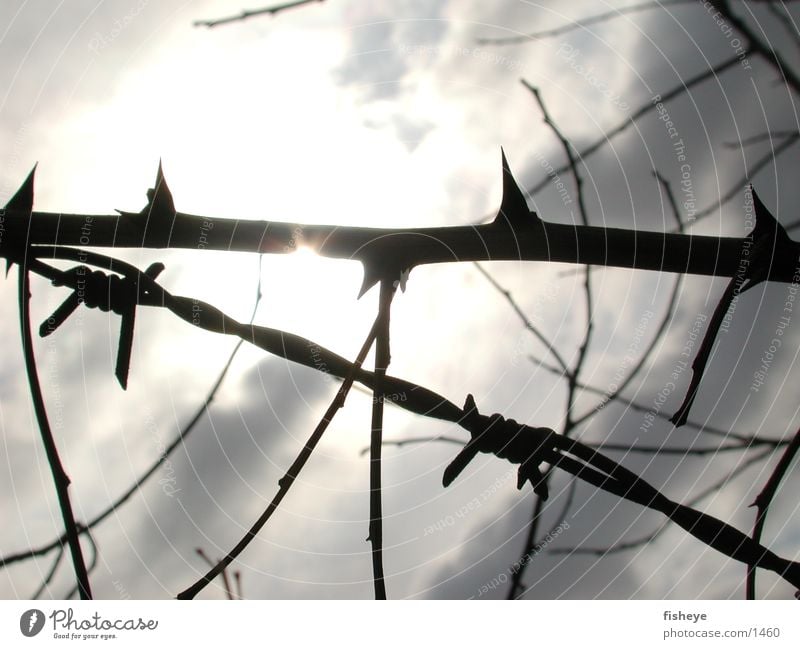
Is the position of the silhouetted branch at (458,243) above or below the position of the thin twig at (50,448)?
above

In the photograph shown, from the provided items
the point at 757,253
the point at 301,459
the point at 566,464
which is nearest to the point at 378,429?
the point at 301,459

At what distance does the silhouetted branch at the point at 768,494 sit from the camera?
994mm

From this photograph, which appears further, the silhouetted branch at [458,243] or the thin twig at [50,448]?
the silhouetted branch at [458,243]

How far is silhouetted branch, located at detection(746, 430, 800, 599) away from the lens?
39.1 inches

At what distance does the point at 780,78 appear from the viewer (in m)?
1.26

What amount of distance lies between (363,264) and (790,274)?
67cm

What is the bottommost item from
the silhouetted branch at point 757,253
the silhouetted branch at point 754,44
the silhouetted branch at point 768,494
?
the silhouetted branch at point 768,494

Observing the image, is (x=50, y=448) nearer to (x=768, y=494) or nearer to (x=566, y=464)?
(x=566, y=464)

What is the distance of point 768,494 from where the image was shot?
41.3 inches

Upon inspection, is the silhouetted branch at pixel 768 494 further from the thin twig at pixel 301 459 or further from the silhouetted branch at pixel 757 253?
the thin twig at pixel 301 459

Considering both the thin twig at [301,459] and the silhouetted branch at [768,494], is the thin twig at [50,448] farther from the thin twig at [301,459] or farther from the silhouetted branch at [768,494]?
the silhouetted branch at [768,494]

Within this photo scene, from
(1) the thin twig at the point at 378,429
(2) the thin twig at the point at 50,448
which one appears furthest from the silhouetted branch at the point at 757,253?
(2) the thin twig at the point at 50,448

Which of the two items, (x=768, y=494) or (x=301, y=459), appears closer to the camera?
(x=301, y=459)
